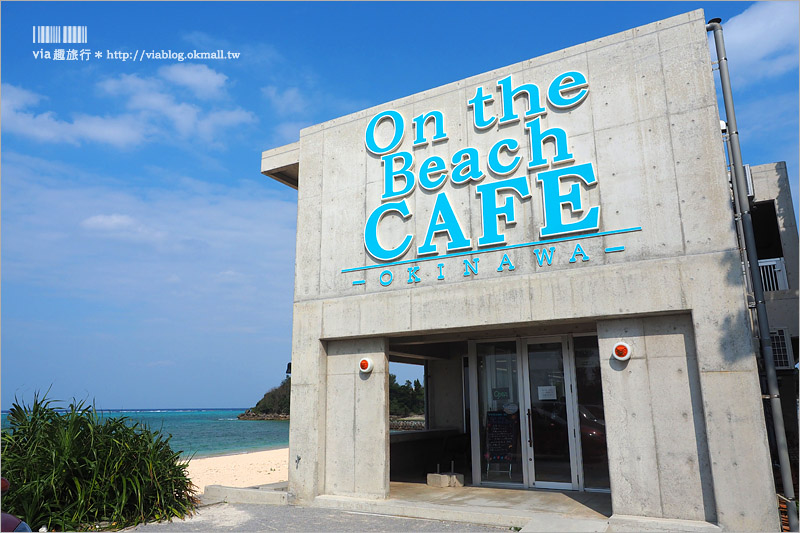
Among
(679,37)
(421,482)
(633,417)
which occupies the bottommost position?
(421,482)

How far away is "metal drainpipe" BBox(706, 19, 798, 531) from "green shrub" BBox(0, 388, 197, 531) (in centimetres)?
827

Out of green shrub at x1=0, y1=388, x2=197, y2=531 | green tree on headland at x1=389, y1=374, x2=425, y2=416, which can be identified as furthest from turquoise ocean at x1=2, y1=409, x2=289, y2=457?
green tree on headland at x1=389, y1=374, x2=425, y2=416

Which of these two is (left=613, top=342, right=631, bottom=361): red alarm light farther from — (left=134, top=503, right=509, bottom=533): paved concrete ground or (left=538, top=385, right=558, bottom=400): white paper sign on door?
(left=134, top=503, right=509, bottom=533): paved concrete ground

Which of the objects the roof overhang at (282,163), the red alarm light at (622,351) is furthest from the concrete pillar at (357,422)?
the roof overhang at (282,163)

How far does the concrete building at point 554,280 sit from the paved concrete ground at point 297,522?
2.04 feet

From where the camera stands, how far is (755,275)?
22.8 feet

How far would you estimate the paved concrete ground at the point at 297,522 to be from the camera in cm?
770

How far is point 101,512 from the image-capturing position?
308 inches

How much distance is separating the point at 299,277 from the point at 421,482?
15.7ft

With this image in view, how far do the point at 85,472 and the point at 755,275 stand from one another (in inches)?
374

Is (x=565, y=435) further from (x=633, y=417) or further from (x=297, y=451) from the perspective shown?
(x=297, y=451)

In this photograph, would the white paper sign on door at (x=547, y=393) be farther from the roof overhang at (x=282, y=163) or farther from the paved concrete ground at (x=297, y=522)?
the roof overhang at (x=282, y=163)

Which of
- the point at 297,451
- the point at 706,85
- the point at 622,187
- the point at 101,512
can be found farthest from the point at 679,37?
the point at 101,512

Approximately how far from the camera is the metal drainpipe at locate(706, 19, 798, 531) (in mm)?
6531
